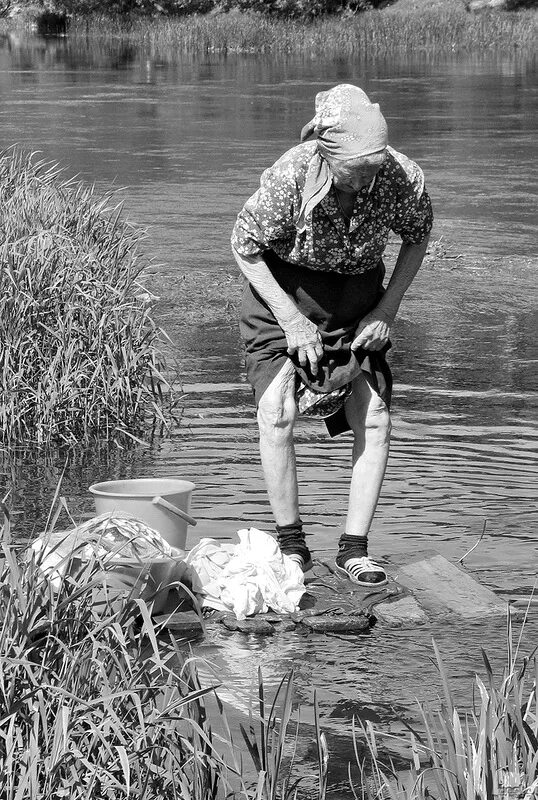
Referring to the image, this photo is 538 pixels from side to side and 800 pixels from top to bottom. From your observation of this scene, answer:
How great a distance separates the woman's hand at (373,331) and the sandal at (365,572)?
76cm

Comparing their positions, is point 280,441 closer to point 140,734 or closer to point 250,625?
point 250,625

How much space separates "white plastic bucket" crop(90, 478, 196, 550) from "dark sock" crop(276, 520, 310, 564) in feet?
1.17

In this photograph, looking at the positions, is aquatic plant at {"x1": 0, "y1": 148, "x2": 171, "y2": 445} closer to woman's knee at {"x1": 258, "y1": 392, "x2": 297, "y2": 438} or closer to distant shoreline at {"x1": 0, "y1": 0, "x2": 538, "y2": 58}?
woman's knee at {"x1": 258, "y1": 392, "x2": 297, "y2": 438}

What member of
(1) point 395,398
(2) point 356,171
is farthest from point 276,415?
(1) point 395,398

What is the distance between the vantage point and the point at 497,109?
87.0 feet

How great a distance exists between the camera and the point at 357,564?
482cm

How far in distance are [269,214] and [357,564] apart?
1.28 m

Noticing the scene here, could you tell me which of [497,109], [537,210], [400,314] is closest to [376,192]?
[400,314]

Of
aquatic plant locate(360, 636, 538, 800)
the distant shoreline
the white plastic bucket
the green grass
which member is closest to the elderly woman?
the white plastic bucket

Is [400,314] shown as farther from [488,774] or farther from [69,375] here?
[488,774]

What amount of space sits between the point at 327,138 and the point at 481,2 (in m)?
53.0

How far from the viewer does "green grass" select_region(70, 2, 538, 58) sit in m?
45.7

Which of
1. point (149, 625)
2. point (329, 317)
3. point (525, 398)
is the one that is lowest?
point (525, 398)

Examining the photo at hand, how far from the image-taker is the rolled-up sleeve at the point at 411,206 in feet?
15.3
